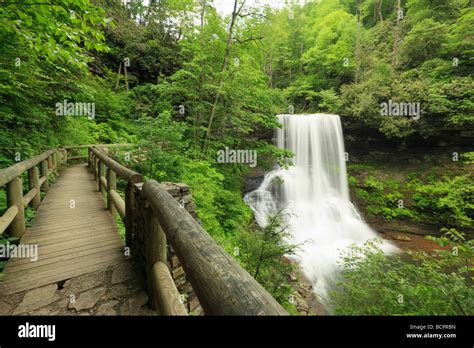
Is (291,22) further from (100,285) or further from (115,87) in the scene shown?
(100,285)

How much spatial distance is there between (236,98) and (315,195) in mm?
8634

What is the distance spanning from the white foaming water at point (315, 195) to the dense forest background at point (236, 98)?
1049 mm

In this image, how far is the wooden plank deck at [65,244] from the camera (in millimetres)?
2471

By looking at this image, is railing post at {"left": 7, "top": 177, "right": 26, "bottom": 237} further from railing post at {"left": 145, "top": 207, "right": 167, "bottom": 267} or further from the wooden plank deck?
railing post at {"left": 145, "top": 207, "right": 167, "bottom": 267}

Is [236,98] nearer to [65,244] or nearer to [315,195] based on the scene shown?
[65,244]

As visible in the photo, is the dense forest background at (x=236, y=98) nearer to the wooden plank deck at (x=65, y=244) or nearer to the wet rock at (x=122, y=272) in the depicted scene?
the wooden plank deck at (x=65, y=244)

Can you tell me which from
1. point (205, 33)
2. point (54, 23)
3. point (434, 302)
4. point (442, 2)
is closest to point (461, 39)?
point (442, 2)

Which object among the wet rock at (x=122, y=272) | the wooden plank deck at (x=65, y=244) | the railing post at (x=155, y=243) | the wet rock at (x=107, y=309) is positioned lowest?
the wet rock at (x=107, y=309)

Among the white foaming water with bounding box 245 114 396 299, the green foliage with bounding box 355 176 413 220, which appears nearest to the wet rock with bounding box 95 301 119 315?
the white foaming water with bounding box 245 114 396 299

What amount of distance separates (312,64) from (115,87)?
61.7 ft

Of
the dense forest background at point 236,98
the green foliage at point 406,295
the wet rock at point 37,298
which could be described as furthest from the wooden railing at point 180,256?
the green foliage at point 406,295

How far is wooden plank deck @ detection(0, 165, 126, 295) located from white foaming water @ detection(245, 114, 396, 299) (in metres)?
8.16

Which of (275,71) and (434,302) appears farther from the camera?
(275,71)

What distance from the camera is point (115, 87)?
1602 centimetres
